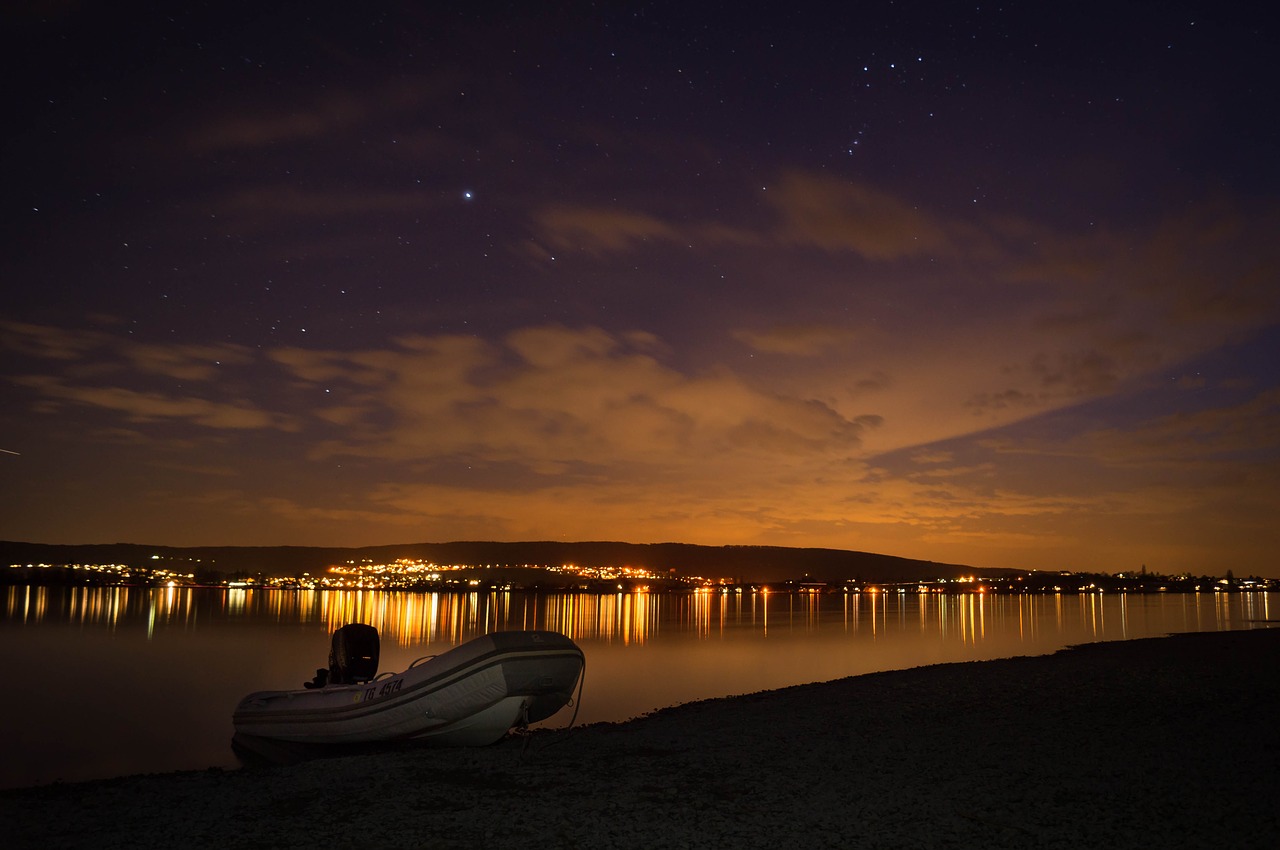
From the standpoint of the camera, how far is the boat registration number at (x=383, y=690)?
16.6m

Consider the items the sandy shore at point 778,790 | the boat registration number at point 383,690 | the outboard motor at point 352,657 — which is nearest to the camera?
the sandy shore at point 778,790

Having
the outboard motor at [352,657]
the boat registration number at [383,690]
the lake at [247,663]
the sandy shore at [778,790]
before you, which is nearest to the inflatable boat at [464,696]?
the boat registration number at [383,690]

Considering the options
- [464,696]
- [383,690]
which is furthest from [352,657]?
[464,696]

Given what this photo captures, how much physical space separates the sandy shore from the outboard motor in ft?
11.7

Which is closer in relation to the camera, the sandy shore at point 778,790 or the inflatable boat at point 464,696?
the sandy shore at point 778,790

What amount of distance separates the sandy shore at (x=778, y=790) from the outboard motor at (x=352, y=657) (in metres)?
3.56

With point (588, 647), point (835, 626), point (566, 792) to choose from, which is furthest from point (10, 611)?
point (566, 792)

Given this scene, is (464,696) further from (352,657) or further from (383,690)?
(352,657)

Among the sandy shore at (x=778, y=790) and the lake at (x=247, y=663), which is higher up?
the sandy shore at (x=778, y=790)

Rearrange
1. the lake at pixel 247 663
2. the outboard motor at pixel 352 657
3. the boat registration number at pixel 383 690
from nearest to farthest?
the boat registration number at pixel 383 690 → the outboard motor at pixel 352 657 → the lake at pixel 247 663

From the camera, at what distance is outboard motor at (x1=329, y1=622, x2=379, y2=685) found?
19.0 meters

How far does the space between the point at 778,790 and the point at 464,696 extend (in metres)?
6.66

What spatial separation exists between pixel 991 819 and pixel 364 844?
6653 mm

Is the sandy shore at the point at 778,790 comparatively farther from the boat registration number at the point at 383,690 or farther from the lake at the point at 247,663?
the lake at the point at 247,663
